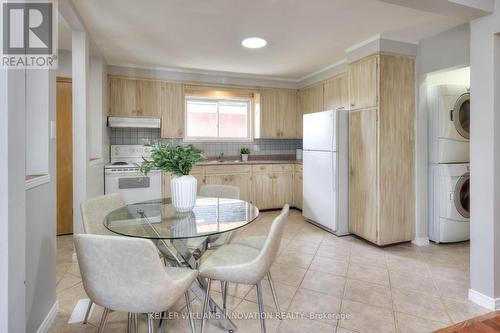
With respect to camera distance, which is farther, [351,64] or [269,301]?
[351,64]

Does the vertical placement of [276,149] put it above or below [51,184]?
above

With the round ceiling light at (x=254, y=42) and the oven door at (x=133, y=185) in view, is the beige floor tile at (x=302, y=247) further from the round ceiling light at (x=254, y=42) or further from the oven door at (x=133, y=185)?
the round ceiling light at (x=254, y=42)

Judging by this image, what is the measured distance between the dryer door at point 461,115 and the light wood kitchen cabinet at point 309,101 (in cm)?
186

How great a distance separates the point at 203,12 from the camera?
2590mm

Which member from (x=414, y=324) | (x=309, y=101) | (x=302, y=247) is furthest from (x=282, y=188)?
(x=414, y=324)

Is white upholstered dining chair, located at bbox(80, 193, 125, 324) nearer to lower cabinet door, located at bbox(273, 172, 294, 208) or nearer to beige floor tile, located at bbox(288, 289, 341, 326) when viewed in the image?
beige floor tile, located at bbox(288, 289, 341, 326)

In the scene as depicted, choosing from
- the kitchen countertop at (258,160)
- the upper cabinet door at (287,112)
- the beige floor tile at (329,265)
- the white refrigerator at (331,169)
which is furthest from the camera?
the upper cabinet door at (287,112)

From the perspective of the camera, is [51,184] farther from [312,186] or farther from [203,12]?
[312,186]

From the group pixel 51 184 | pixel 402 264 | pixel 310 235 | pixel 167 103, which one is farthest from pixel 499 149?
pixel 167 103

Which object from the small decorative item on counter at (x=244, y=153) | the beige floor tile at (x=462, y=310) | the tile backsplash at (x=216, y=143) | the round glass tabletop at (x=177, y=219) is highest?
the tile backsplash at (x=216, y=143)

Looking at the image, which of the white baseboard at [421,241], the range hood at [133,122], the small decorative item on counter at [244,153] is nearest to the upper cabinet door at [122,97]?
the range hood at [133,122]

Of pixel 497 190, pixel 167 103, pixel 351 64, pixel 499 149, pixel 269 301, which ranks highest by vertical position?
pixel 351 64

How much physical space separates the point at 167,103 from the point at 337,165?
2830 mm

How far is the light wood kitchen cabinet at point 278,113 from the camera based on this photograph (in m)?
5.14
